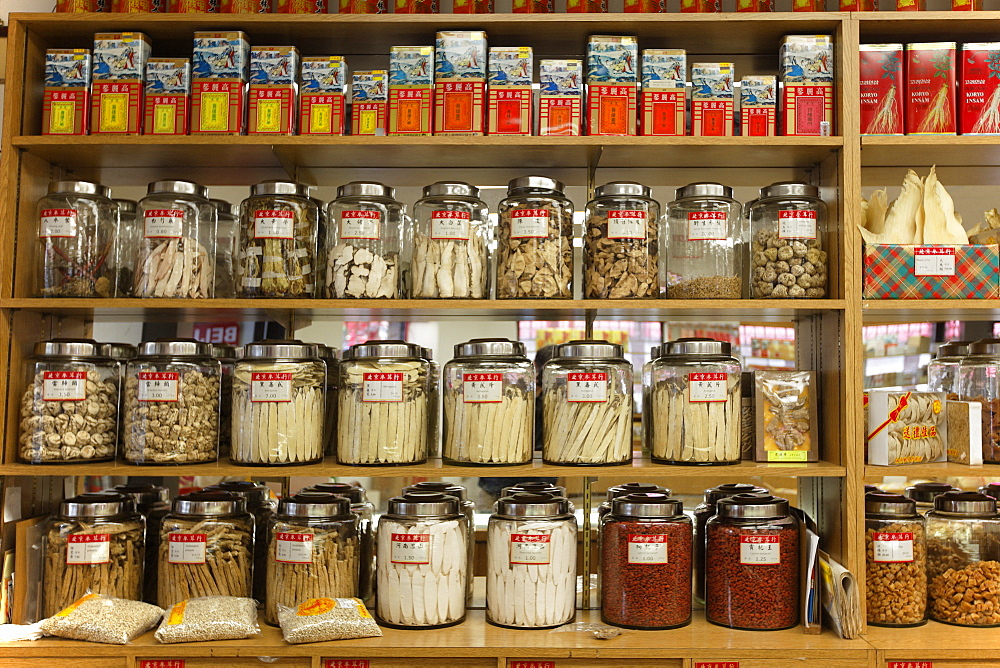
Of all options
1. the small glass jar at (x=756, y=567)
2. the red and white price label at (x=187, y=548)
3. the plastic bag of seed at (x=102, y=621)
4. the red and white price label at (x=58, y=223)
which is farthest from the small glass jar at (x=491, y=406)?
the red and white price label at (x=58, y=223)

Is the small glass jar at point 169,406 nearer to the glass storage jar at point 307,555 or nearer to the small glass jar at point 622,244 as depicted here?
the glass storage jar at point 307,555

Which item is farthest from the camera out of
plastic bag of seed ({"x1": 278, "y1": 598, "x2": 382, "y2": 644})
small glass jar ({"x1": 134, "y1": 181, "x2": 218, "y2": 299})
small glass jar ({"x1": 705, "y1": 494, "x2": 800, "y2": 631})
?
small glass jar ({"x1": 134, "y1": 181, "x2": 218, "y2": 299})

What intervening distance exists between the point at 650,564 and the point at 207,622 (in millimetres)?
1141

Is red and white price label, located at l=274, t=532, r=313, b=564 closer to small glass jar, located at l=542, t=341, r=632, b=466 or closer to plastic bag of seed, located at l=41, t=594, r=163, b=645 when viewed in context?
plastic bag of seed, located at l=41, t=594, r=163, b=645

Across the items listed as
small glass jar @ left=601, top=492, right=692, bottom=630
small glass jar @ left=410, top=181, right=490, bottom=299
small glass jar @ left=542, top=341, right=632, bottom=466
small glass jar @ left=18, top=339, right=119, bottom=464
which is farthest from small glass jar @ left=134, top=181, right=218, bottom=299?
small glass jar @ left=601, top=492, right=692, bottom=630

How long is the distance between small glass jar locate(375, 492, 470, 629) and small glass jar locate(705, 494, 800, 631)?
0.70 meters

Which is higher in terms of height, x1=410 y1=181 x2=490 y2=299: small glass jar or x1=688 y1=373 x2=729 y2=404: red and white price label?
x1=410 y1=181 x2=490 y2=299: small glass jar

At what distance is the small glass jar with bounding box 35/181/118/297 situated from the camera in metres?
2.18

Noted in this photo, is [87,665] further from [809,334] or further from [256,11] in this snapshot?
[809,334]

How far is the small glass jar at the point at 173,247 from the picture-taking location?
2.15 meters

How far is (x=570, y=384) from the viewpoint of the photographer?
208 centimetres

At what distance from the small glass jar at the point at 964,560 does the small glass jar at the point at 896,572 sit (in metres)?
0.07

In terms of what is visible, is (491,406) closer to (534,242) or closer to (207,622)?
(534,242)

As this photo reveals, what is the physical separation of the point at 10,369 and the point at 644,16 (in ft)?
6.63
